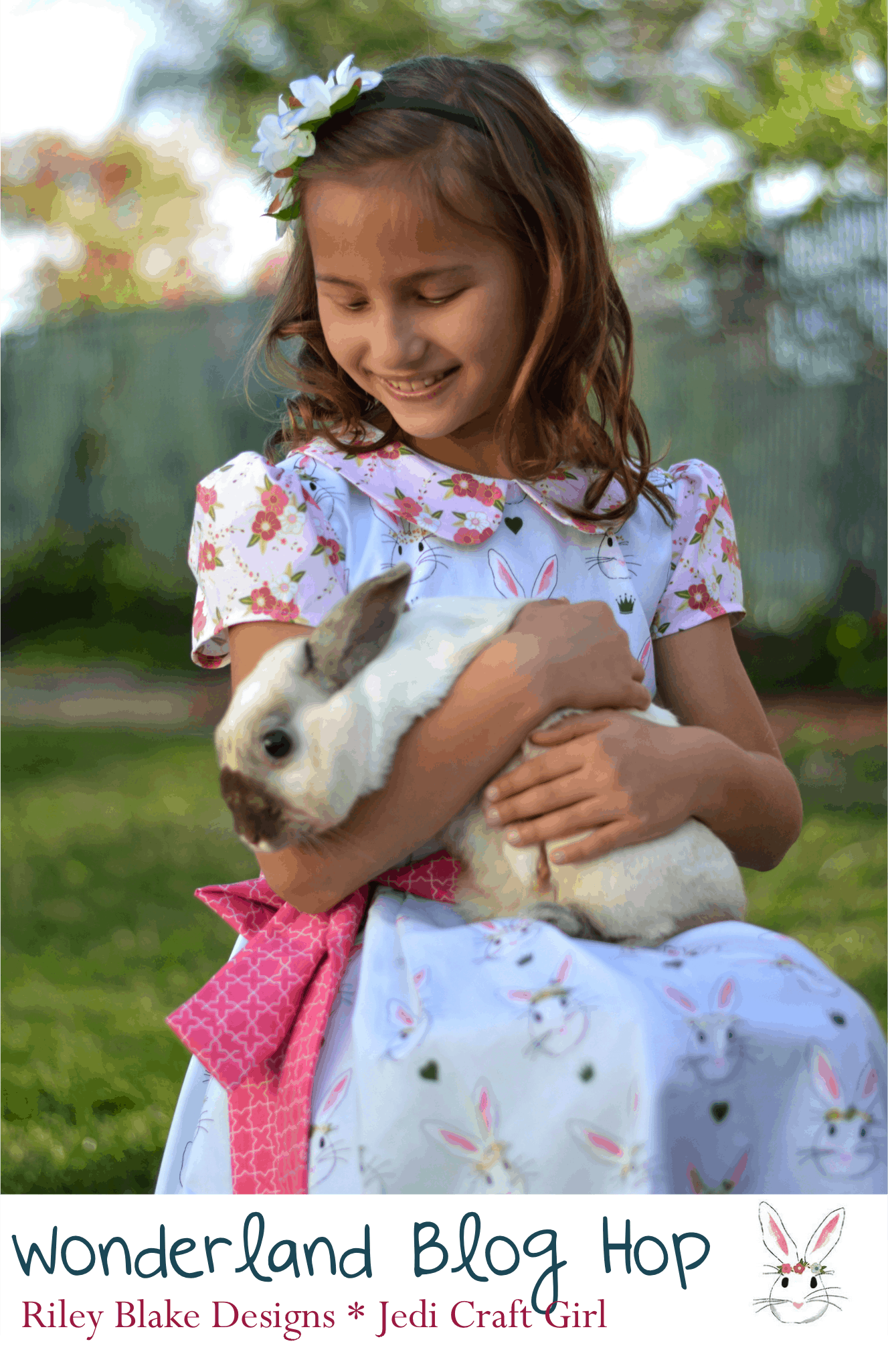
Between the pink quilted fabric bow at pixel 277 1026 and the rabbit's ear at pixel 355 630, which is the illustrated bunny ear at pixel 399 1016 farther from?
the rabbit's ear at pixel 355 630

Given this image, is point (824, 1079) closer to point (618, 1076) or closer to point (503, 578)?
point (618, 1076)

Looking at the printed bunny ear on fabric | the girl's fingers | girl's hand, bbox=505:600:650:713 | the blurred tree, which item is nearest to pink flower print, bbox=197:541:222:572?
girl's hand, bbox=505:600:650:713

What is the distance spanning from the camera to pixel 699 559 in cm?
174

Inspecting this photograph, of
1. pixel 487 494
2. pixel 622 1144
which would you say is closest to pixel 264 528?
pixel 487 494

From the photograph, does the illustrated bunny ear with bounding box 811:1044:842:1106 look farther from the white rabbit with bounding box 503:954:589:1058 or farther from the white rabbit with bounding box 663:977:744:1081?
the white rabbit with bounding box 503:954:589:1058

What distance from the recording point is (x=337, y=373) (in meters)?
1.69

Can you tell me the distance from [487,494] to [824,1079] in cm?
91

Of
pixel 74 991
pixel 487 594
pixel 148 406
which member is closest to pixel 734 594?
pixel 487 594

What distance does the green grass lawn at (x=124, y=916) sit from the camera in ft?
8.70

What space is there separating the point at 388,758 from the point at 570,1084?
430 millimetres

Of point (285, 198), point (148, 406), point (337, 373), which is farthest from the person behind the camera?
point (148, 406)

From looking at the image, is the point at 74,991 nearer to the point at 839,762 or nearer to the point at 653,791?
the point at 653,791
